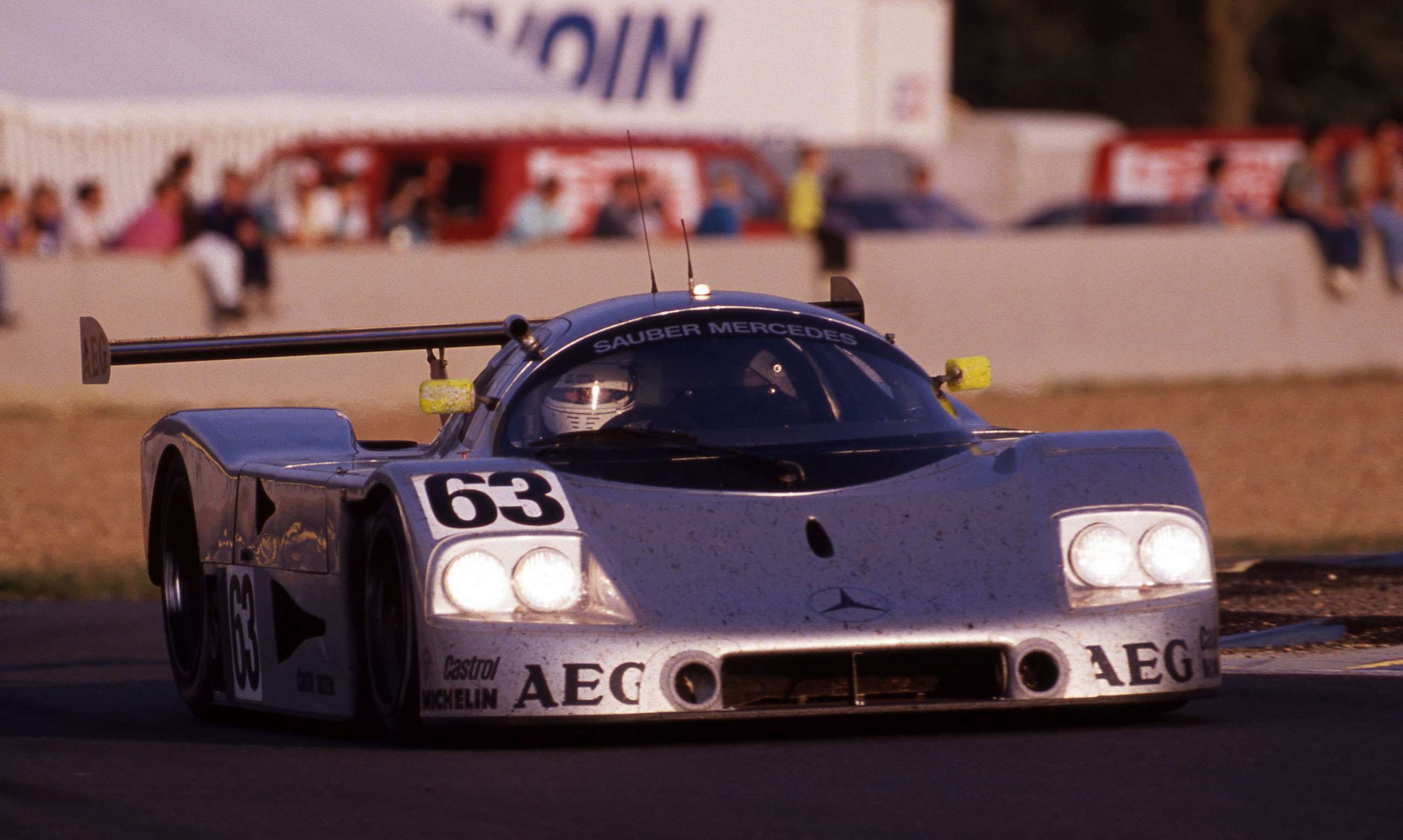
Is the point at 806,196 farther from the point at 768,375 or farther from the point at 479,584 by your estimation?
the point at 479,584

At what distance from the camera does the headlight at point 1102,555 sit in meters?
6.22

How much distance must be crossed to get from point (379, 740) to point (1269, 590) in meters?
3.66

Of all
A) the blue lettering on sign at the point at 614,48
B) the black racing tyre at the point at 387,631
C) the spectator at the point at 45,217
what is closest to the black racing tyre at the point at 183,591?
the black racing tyre at the point at 387,631

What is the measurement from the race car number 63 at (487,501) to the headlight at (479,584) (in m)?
0.08

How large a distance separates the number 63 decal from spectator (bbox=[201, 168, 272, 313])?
46.6ft

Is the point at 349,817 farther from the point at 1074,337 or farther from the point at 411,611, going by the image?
the point at 1074,337

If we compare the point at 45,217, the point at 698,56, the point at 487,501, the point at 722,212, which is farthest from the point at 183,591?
the point at 698,56

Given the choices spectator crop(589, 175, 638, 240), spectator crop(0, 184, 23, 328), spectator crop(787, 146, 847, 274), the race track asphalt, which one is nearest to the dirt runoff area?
spectator crop(0, 184, 23, 328)

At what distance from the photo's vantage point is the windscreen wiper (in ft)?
21.6

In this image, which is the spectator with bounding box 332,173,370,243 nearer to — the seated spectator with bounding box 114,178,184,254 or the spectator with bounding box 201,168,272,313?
the seated spectator with bounding box 114,178,184,254

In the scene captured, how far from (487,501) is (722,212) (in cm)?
1714

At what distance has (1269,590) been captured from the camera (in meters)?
9.05

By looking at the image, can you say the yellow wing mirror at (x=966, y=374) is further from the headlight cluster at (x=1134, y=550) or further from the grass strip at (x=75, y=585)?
the grass strip at (x=75, y=585)

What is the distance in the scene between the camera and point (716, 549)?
614cm
